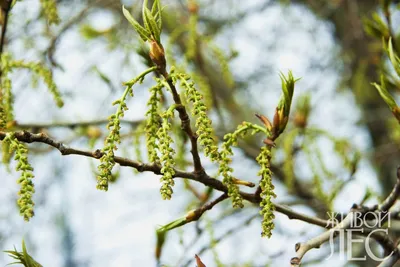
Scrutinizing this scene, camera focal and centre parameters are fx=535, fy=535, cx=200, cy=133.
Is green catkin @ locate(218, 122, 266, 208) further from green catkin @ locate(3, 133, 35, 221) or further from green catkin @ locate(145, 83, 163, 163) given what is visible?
green catkin @ locate(3, 133, 35, 221)

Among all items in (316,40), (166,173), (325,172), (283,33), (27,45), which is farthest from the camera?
(283,33)

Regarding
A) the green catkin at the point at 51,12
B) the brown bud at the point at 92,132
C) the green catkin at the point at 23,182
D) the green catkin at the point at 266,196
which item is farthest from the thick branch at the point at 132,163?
the brown bud at the point at 92,132

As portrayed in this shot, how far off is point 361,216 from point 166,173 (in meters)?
0.58

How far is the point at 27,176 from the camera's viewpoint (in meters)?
0.93

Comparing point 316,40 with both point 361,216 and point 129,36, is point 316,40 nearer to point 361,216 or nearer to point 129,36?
point 129,36

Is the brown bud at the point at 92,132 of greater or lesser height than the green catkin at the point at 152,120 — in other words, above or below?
above

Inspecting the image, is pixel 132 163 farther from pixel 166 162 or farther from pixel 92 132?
pixel 92 132

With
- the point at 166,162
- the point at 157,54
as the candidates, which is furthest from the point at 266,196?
the point at 157,54

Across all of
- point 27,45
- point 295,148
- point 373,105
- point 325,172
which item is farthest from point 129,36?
point 373,105

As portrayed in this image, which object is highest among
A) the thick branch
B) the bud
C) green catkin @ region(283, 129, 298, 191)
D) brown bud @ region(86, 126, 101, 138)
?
brown bud @ region(86, 126, 101, 138)

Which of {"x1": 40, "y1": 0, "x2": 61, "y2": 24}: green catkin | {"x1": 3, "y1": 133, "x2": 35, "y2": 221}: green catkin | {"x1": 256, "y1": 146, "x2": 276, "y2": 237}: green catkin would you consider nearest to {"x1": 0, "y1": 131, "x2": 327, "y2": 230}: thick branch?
{"x1": 3, "y1": 133, "x2": 35, "y2": 221}: green catkin

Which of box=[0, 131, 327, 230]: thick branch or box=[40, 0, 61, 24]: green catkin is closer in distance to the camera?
box=[0, 131, 327, 230]: thick branch

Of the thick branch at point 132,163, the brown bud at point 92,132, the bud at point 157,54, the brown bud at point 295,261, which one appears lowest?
the brown bud at point 295,261

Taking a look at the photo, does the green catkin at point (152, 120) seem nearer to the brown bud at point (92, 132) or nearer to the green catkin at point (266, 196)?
the green catkin at point (266, 196)
